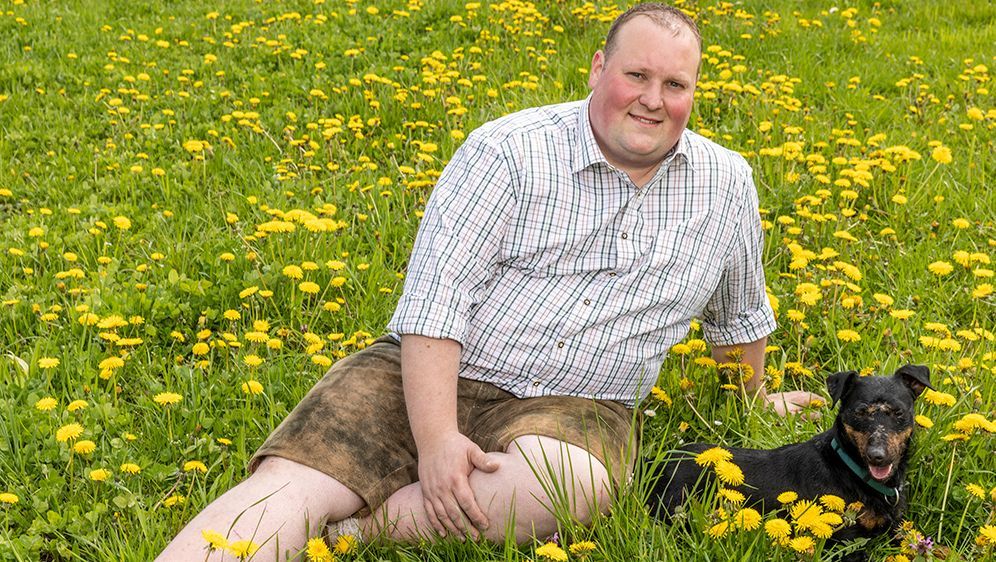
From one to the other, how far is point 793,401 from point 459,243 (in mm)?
1389

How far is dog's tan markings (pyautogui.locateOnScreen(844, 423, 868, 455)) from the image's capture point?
2.66 m

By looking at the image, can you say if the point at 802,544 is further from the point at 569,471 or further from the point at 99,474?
the point at 99,474

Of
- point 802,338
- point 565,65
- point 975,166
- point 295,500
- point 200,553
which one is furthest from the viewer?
point 565,65

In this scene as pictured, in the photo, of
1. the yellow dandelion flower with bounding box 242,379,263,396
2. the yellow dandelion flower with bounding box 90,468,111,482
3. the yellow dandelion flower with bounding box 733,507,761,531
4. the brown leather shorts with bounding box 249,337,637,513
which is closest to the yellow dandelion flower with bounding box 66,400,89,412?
the yellow dandelion flower with bounding box 90,468,111,482

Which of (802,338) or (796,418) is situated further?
(802,338)

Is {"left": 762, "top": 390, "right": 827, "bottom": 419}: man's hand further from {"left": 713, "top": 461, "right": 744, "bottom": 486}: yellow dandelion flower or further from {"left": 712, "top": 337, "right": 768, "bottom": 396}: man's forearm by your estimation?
{"left": 713, "top": 461, "right": 744, "bottom": 486}: yellow dandelion flower

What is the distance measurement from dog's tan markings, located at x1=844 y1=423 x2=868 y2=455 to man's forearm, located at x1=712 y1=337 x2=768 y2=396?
767 millimetres

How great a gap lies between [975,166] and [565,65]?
103 inches

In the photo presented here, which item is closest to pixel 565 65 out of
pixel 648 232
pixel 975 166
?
pixel 975 166

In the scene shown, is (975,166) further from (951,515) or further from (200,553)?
(200,553)

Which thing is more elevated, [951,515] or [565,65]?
[565,65]

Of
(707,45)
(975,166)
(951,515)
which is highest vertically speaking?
(707,45)

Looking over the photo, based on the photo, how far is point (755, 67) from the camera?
6.96m

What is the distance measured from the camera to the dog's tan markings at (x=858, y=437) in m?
2.66
